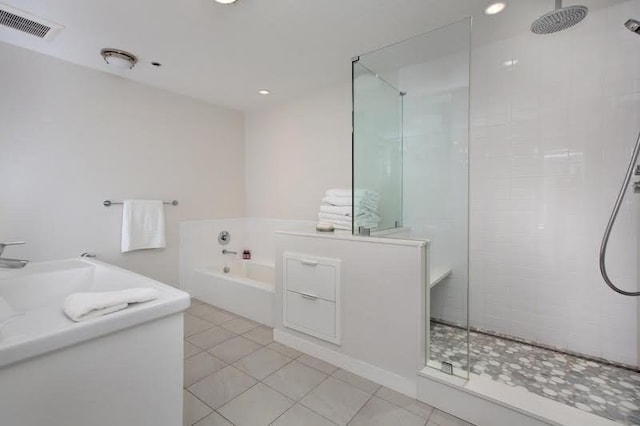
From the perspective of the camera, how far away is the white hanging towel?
2.65m

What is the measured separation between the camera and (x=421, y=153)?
2.31 meters

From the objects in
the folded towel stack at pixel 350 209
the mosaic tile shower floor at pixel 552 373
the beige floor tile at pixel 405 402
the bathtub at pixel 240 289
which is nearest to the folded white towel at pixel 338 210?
the folded towel stack at pixel 350 209

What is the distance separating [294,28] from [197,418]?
241 cm

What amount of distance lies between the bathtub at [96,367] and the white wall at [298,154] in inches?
79.8

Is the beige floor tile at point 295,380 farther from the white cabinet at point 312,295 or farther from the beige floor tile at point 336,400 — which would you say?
the white cabinet at point 312,295

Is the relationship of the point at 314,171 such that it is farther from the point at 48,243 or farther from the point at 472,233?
the point at 48,243

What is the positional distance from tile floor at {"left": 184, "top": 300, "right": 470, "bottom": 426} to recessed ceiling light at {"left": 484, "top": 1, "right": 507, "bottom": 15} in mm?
2377

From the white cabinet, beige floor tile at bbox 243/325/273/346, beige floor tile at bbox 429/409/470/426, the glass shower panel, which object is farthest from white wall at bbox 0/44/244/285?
beige floor tile at bbox 429/409/470/426

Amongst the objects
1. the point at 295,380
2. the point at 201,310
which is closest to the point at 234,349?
the point at 295,380

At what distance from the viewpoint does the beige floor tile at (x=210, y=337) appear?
221 cm

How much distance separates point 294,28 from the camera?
6.19ft

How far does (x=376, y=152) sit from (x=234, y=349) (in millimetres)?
1903

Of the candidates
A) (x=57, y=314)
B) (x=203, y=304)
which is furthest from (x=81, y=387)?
(x=203, y=304)

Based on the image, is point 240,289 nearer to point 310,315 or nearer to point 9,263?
point 310,315
